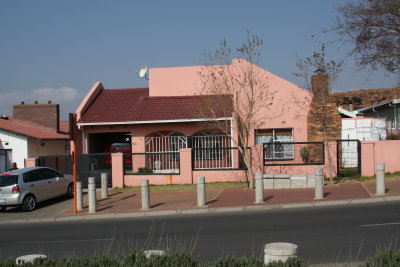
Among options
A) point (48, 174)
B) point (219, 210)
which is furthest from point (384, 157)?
point (48, 174)

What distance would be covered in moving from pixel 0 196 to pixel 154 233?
320 inches

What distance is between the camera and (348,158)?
21125 mm

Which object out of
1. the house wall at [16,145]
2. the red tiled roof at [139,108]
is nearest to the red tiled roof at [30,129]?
the house wall at [16,145]

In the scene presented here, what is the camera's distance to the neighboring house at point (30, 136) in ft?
87.9

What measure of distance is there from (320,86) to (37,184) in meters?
11.7

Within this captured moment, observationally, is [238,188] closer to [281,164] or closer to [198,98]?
[281,164]

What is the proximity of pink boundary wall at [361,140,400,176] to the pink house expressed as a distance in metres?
1.89

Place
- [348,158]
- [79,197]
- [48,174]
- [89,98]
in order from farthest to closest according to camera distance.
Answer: [89,98] → [348,158] → [48,174] → [79,197]

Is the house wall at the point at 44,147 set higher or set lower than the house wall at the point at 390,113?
lower

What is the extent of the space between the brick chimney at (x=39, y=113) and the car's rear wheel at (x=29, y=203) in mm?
17812

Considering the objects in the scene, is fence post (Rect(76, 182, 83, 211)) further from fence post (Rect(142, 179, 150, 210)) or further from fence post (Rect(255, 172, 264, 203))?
fence post (Rect(255, 172, 264, 203))

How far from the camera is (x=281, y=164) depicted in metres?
20.5

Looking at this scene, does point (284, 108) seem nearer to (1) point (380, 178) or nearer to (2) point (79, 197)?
(1) point (380, 178)

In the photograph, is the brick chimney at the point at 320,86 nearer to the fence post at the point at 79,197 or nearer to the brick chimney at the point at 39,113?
the fence post at the point at 79,197
